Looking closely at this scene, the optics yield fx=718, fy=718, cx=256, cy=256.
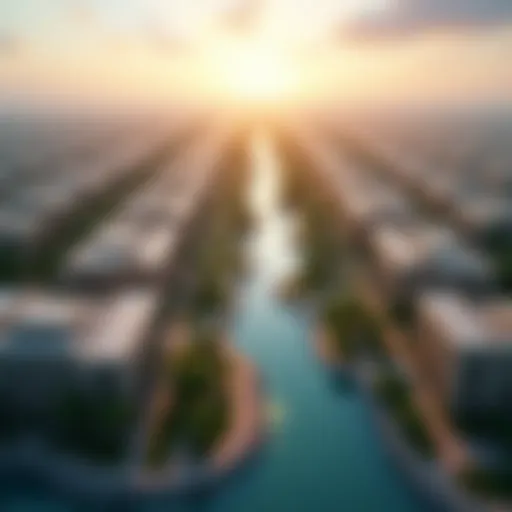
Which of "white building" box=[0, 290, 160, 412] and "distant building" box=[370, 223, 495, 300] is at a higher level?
"distant building" box=[370, 223, 495, 300]

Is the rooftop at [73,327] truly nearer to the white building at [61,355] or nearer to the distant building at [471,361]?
the white building at [61,355]

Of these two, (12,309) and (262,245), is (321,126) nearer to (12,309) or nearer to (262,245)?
(262,245)

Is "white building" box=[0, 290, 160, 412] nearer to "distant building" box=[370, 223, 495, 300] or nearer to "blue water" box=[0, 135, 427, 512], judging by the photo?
"blue water" box=[0, 135, 427, 512]

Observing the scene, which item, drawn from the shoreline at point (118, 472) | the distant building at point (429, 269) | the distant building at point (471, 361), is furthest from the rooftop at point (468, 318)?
the shoreline at point (118, 472)

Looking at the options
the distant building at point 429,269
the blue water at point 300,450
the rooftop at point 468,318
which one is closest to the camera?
the blue water at point 300,450

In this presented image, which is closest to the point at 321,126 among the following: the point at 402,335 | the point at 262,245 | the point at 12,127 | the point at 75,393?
the point at 12,127

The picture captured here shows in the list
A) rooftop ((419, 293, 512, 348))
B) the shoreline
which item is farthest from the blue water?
rooftop ((419, 293, 512, 348))
